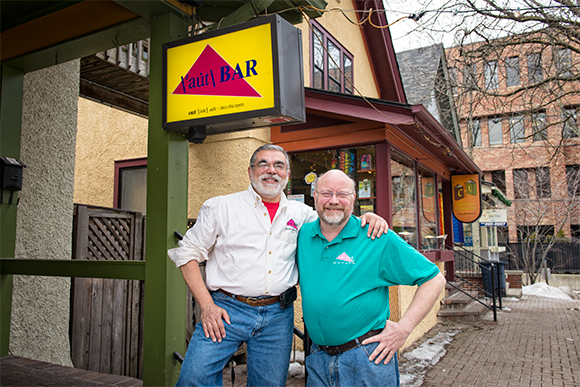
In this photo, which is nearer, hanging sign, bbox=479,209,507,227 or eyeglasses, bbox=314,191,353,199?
eyeglasses, bbox=314,191,353,199

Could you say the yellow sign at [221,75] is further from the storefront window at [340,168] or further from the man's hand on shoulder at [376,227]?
the storefront window at [340,168]

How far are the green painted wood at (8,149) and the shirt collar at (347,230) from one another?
10.6 ft

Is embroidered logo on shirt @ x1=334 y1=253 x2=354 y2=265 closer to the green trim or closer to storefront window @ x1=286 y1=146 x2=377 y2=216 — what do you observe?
the green trim

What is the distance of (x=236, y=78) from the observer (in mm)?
3059

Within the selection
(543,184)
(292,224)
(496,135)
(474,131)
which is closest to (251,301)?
(292,224)

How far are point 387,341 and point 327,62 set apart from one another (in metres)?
8.55

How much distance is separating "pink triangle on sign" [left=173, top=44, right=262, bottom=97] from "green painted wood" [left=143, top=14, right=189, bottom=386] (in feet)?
1.06

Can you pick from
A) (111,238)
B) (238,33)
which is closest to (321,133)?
(111,238)

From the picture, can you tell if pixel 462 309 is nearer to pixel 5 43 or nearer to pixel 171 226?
pixel 171 226

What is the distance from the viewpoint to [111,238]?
216 inches

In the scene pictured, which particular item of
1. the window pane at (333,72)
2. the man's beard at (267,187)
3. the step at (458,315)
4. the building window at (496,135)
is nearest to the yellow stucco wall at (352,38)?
the window pane at (333,72)

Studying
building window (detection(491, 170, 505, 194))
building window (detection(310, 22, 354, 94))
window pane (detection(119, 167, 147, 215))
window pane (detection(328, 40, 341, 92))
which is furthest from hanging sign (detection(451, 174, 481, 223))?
building window (detection(491, 170, 505, 194))

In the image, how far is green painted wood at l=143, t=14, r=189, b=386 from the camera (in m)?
3.10

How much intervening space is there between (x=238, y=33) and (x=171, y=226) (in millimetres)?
1441
